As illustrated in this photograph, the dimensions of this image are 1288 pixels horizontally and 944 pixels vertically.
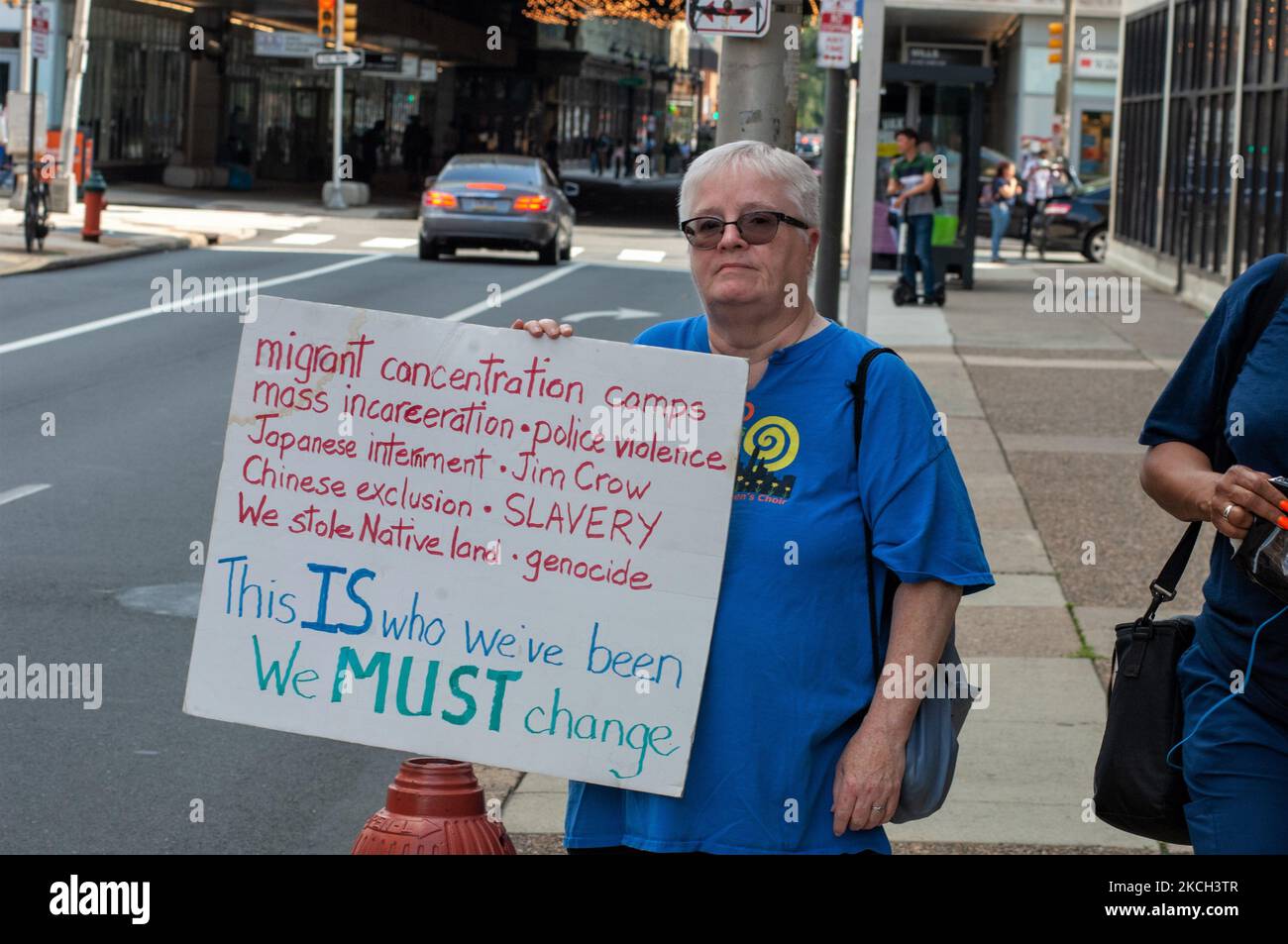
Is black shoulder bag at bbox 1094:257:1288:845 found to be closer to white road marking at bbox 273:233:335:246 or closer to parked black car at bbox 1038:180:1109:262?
white road marking at bbox 273:233:335:246

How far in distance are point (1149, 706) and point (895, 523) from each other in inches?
26.3

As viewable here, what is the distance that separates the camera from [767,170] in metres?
3.40

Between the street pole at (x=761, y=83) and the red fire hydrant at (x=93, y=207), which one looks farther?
the red fire hydrant at (x=93, y=207)

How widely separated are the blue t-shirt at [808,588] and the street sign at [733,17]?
15.2 feet

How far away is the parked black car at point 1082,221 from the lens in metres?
35.1

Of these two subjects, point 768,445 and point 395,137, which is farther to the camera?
point 395,137

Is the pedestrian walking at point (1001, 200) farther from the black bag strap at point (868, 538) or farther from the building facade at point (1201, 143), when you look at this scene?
the black bag strap at point (868, 538)

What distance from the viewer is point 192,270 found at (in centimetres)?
2525

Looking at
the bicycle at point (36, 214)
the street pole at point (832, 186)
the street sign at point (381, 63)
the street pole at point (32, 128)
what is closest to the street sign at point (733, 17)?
the street pole at point (832, 186)

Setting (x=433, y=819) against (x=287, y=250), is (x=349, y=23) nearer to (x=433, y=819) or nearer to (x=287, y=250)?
(x=287, y=250)

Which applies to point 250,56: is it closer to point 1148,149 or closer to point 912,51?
point 912,51

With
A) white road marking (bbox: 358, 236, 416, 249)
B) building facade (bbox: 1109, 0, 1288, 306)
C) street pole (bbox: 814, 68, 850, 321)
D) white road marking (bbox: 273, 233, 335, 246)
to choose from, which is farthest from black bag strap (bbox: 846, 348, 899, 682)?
white road marking (bbox: 273, 233, 335, 246)

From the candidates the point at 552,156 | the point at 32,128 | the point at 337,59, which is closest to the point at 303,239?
the point at 32,128
